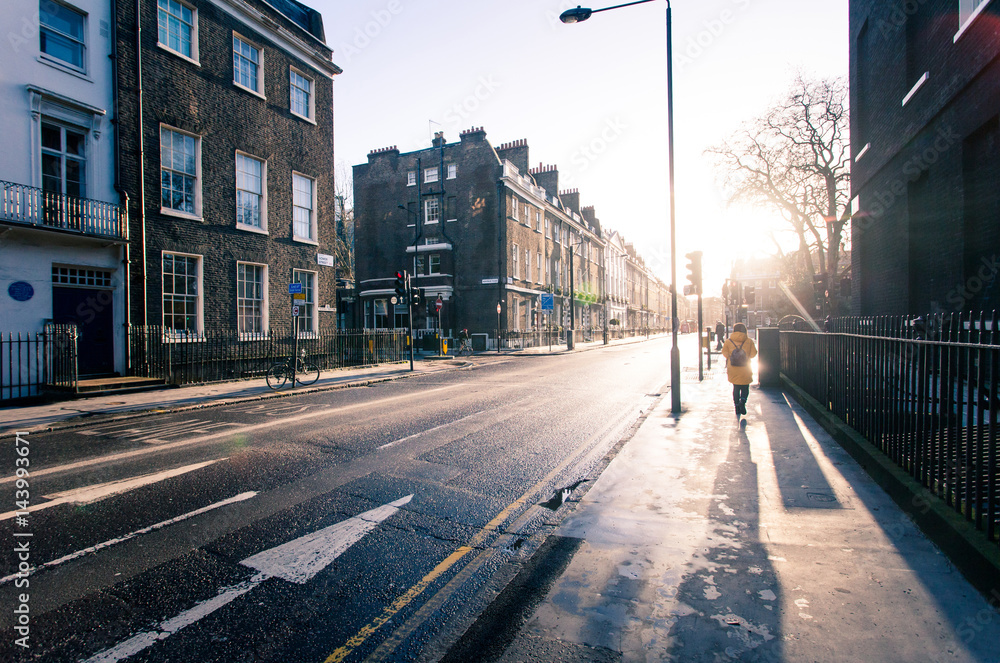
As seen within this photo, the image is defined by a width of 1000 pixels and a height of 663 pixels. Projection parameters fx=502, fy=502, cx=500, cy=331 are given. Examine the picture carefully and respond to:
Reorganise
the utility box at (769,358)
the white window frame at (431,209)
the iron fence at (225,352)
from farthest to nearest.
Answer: the white window frame at (431,209), the iron fence at (225,352), the utility box at (769,358)

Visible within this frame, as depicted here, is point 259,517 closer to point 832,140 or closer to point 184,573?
point 184,573

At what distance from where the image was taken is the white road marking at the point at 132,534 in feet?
11.4

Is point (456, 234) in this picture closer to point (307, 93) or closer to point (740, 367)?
point (307, 93)

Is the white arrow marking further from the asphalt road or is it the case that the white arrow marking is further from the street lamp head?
the street lamp head

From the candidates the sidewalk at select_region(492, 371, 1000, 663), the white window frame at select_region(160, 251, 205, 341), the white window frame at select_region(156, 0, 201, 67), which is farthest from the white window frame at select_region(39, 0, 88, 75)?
the sidewalk at select_region(492, 371, 1000, 663)

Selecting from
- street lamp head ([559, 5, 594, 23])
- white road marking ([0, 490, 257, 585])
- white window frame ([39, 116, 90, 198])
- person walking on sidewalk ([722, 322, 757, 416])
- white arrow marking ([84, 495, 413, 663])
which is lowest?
white arrow marking ([84, 495, 413, 663])

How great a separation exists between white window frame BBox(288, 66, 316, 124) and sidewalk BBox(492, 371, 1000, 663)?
19.6 m

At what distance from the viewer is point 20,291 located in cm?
1175

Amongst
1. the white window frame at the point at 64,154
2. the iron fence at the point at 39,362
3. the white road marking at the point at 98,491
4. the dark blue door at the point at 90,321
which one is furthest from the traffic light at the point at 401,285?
the white road marking at the point at 98,491

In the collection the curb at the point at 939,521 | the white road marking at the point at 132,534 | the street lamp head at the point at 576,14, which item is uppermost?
the street lamp head at the point at 576,14

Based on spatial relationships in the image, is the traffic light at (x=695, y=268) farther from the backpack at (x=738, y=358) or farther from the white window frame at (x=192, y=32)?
the white window frame at (x=192, y=32)

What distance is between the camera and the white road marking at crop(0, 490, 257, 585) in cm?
349

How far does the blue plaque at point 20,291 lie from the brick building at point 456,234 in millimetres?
24920

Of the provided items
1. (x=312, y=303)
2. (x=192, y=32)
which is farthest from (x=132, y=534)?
(x=192, y=32)
